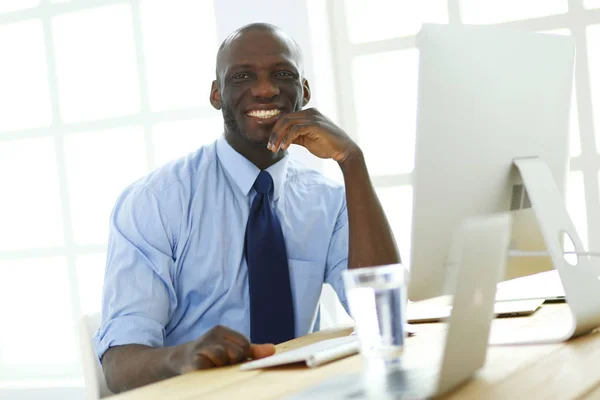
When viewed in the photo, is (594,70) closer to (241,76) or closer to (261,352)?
(241,76)

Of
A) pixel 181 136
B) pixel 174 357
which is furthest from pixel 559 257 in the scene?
pixel 181 136

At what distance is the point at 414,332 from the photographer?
54.9 inches

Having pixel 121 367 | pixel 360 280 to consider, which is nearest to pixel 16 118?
pixel 121 367

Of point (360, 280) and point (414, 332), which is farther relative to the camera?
point (414, 332)

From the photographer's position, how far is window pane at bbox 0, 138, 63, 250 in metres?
3.30

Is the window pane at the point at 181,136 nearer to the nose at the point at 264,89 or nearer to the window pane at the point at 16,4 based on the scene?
the window pane at the point at 16,4

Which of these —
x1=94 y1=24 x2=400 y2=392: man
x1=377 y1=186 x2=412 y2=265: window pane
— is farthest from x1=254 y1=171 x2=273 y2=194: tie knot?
x1=377 y1=186 x2=412 y2=265: window pane

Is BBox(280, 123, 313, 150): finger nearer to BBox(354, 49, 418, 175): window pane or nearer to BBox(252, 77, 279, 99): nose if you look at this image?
BBox(252, 77, 279, 99): nose

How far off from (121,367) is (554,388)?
0.86 meters

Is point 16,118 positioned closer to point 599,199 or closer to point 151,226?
point 151,226

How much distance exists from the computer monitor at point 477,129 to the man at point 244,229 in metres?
0.51

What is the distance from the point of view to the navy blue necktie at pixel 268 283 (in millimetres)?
1753

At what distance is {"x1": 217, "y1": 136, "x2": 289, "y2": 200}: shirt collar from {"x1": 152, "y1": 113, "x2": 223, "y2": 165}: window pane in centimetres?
113

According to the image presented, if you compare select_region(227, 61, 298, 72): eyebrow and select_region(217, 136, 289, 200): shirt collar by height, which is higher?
select_region(227, 61, 298, 72): eyebrow
